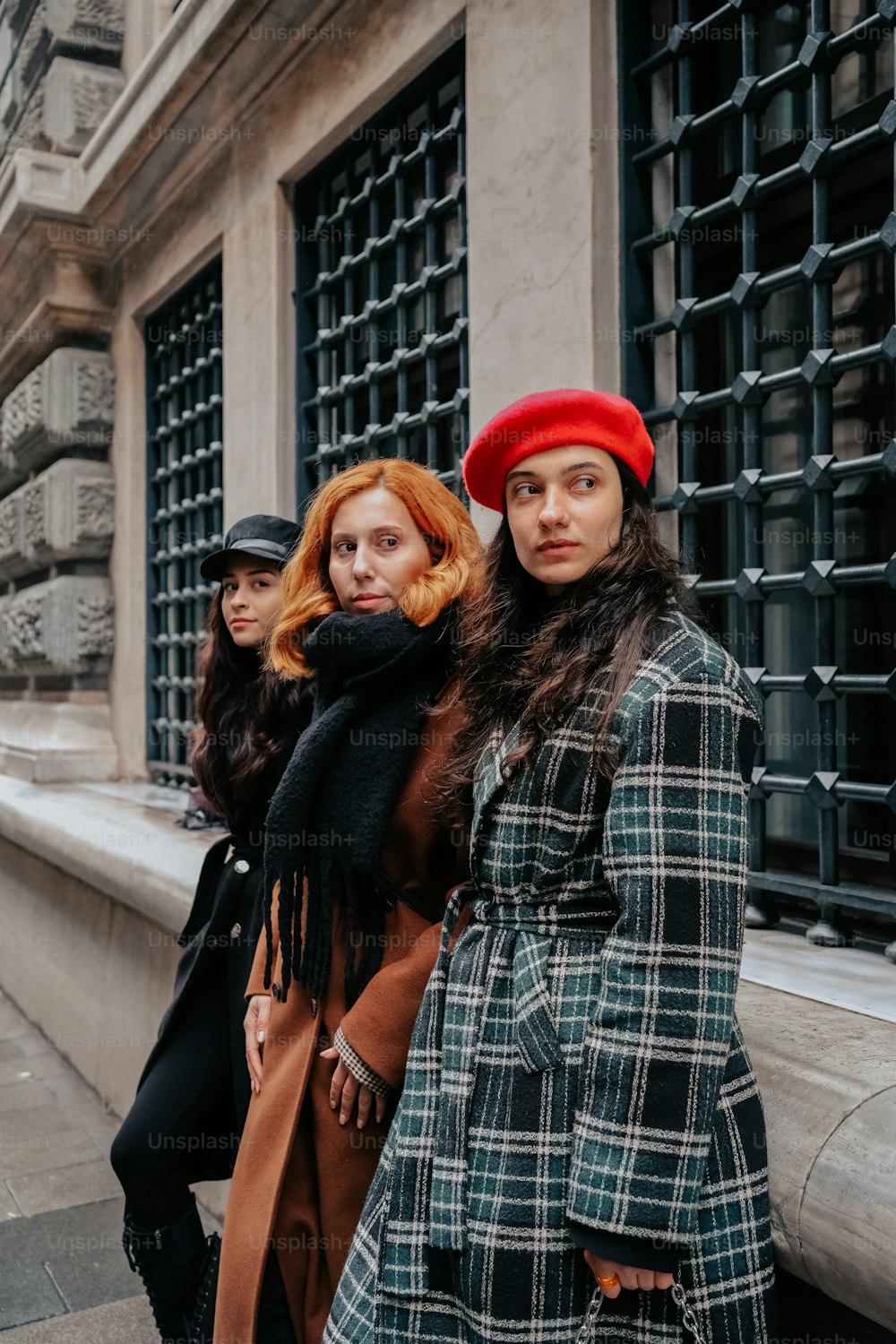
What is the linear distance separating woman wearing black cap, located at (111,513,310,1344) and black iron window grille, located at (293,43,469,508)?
1.18 metres

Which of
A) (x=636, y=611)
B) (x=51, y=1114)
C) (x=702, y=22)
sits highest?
(x=702, y=22)

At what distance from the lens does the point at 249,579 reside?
2.65m

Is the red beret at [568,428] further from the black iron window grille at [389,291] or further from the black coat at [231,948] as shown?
the black iron window grille at [389,291]

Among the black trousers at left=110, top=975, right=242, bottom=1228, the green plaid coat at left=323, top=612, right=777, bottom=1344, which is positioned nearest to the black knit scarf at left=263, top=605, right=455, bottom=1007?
the green plaid coat at left=323, top=612, right=777, bottom=1344

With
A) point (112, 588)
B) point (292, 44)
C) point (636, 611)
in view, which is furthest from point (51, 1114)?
point (292, 44)

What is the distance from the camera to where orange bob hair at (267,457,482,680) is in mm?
2064

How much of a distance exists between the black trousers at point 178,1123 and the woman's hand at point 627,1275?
1363 mm

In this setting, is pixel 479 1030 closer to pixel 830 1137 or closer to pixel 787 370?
pixel 830 1137


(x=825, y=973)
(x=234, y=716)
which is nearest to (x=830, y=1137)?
(x=825, y=973)

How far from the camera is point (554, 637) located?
1.55 metres

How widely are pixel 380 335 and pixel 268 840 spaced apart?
268 centimetres

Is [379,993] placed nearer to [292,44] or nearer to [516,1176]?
[516,1176]

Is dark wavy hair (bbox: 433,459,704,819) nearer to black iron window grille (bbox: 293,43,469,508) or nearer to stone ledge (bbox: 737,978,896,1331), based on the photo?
stone ledge (bbox: 737,978,896,1331)

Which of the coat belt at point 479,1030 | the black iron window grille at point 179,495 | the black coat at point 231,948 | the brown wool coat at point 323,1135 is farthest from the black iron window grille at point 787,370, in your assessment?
the black iron window grille at point 179,495
